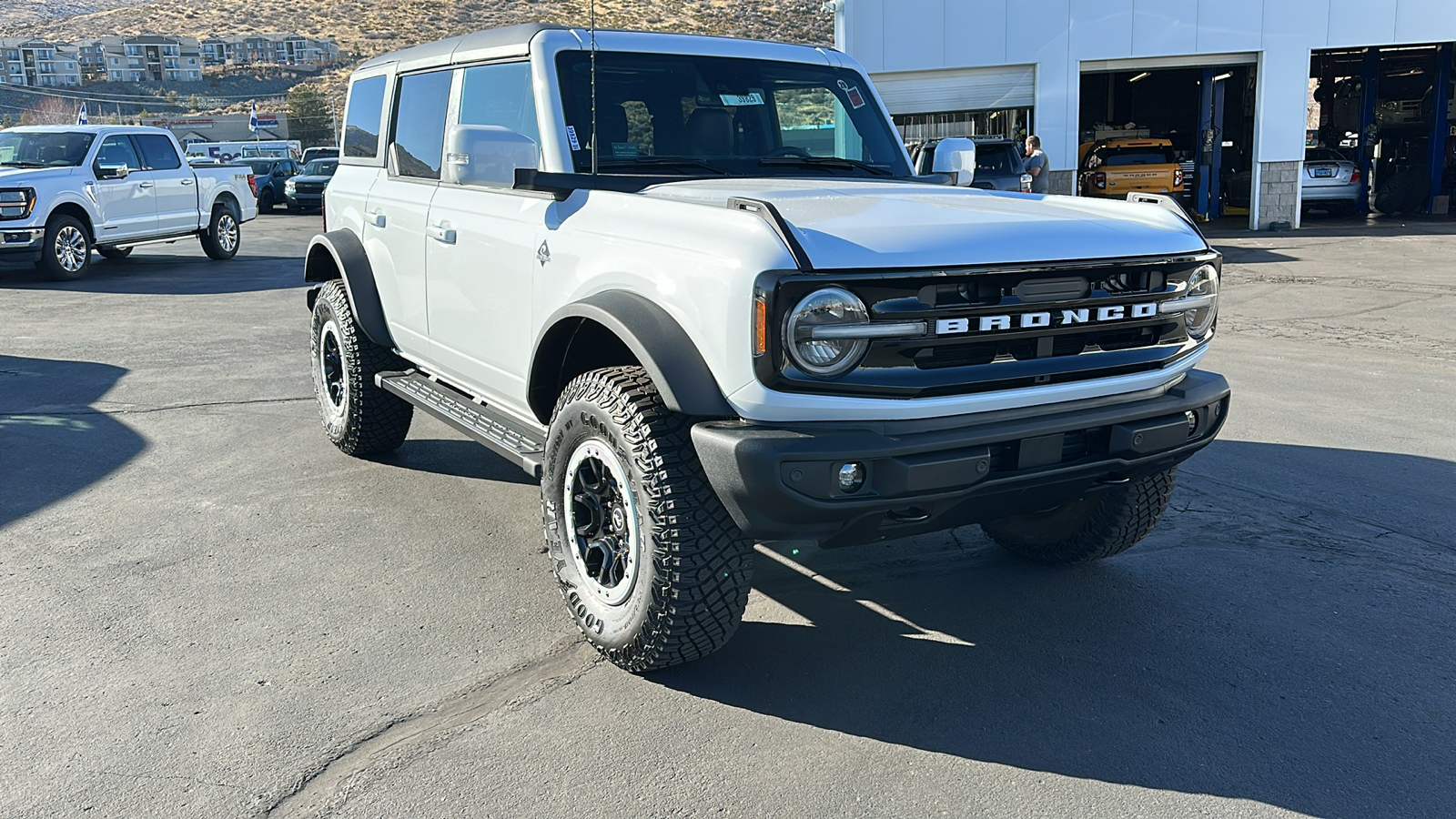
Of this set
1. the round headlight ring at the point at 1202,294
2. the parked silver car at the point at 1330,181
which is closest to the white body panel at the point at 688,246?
the round headlight ring at the point at 1202,294

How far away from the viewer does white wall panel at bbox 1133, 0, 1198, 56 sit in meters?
21.1

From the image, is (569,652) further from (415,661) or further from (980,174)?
(980,174)

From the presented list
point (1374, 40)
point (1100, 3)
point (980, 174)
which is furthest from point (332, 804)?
point (1374, 40)

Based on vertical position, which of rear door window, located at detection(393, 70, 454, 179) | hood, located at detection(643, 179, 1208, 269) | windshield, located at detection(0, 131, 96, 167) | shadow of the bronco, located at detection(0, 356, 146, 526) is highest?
windshield, located at detection(0, 131, 96, 167)

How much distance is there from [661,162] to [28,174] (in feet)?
42.3

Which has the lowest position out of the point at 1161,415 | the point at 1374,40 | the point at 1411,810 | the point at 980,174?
the point at 1411,810

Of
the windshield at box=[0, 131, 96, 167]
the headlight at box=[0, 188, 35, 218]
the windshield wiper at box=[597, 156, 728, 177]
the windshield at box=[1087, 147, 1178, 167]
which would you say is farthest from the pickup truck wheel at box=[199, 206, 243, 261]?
the windshield at box=[1087, 147, 1178, 167]

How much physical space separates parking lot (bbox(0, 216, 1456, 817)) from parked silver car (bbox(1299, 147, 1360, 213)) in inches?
739

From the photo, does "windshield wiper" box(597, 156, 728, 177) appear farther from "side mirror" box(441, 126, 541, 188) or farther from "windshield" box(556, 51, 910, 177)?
"side mirror" box(441, 126, 541, 188)

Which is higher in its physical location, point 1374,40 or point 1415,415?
point 1374,40

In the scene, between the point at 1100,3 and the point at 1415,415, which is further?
the point at 1100,3

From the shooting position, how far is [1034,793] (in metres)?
2.96

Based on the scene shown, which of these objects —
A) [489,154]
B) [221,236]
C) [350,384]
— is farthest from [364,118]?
[221,236]

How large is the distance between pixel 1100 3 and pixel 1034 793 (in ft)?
68.7
